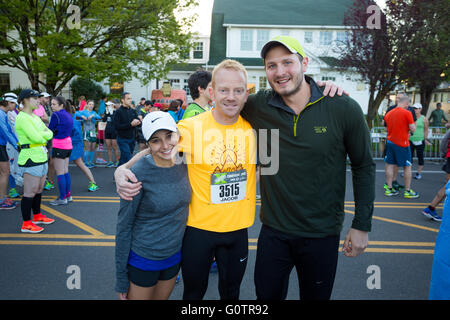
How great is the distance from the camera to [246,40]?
1123 inches

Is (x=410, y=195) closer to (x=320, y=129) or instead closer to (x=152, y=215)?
(x=320, y=129)

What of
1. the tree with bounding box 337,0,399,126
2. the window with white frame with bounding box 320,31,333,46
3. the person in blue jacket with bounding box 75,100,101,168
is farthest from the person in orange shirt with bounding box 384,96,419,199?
the window with white frame with bounding box 320,31,333,46

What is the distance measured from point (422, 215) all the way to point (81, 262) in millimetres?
5912

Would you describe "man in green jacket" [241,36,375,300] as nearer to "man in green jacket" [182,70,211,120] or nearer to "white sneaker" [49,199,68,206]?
"man in green jacket" [182,70,211,120]

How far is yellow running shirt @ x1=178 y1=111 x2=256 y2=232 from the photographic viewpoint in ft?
7.31

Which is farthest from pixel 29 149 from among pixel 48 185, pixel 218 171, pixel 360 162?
pixel 360 162

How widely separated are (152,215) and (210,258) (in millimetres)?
514

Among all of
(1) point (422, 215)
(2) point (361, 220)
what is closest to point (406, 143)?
(1) point (422, 215)

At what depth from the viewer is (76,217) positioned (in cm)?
566

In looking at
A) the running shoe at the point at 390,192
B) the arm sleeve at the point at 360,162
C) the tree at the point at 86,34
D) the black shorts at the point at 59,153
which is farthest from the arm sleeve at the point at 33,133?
the tree at the point at 86,34

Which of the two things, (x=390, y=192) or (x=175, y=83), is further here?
(x=175, y=83)

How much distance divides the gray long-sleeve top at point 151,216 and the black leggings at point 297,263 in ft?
2.12

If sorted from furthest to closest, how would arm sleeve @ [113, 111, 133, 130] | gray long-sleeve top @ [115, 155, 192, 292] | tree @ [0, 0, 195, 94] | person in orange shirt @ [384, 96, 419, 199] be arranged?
tree @ [0, 0, 195, 94]
arm sleeve @ [113, 111, 133, 130]
person in orange shirt @ [384, 96, 419, 199]
gray long-sleeve top @ [115, 155, 192, 292]

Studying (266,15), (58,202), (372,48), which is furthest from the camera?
(266,15)
